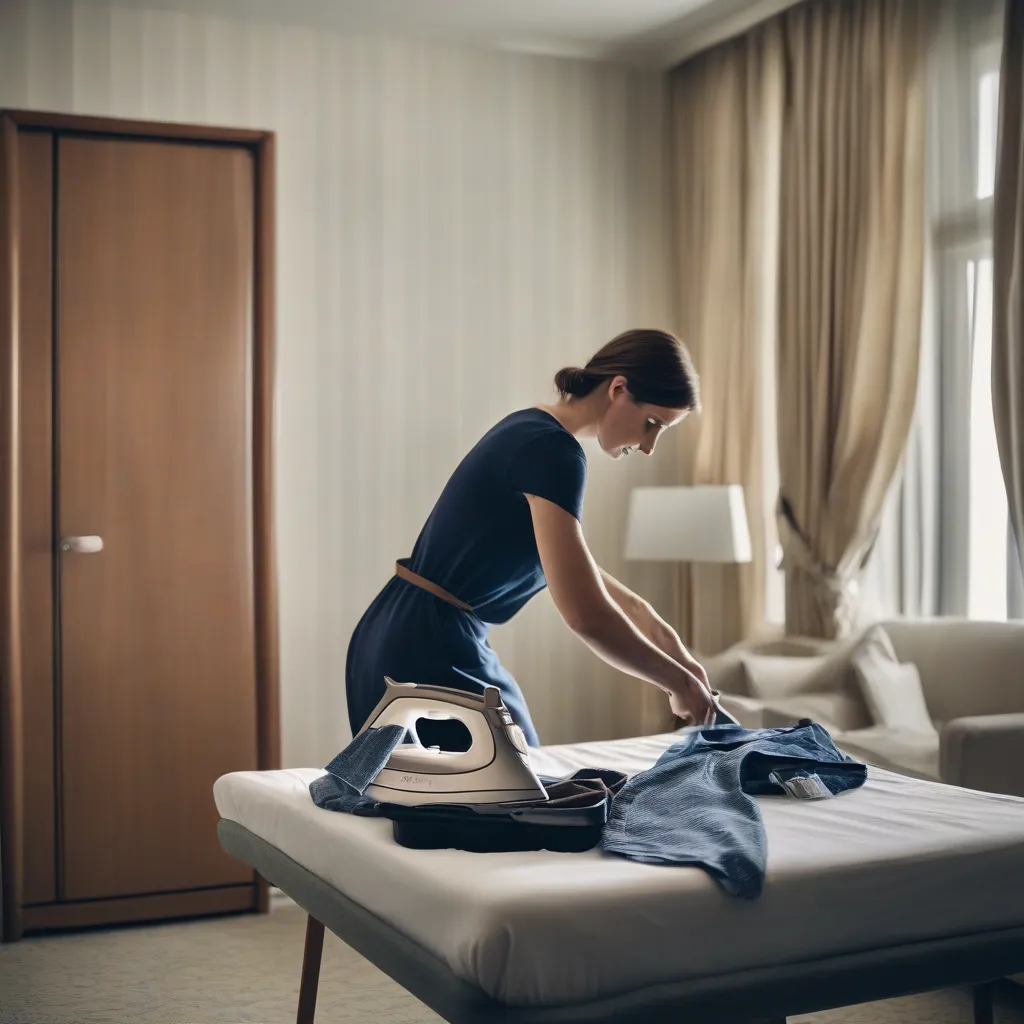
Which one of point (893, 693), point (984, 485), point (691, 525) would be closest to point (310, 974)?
point (893, 693)

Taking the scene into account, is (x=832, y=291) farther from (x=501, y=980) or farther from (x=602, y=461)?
(x=501, y=980)

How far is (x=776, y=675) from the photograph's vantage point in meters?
3.74

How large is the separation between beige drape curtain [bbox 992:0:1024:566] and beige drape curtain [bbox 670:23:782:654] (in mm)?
1050

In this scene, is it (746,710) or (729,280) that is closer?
(746,710)

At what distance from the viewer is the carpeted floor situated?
2863mm

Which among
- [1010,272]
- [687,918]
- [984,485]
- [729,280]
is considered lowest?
[687,918]

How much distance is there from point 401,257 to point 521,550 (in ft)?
7.66

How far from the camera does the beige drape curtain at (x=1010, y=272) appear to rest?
3.36 m

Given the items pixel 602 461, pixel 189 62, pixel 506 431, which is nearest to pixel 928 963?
pixel 506 431

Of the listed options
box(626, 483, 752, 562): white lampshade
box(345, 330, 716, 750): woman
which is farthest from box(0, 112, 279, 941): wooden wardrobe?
box(345, 330, 716, 750): woman

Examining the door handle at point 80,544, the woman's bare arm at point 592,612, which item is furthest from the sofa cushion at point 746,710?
the door handle at point 80,544

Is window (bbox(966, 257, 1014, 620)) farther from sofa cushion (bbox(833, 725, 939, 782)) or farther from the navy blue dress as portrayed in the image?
the navy blue dress

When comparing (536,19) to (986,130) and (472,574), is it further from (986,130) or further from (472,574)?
(472,574)

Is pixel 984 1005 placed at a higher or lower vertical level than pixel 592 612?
lower
